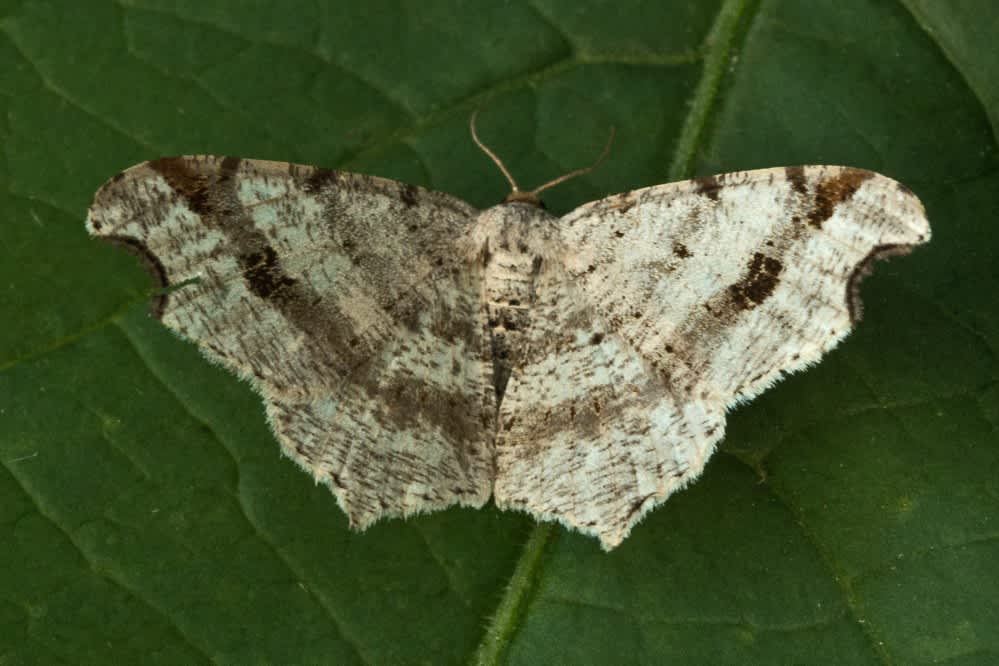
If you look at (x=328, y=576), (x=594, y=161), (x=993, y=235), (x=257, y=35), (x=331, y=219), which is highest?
(x=257, y=35)

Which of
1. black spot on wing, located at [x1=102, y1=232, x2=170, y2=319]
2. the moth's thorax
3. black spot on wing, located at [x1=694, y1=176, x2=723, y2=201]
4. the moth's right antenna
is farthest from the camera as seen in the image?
the moth's right antenna

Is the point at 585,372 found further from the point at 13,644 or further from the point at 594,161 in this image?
the point at 13,644

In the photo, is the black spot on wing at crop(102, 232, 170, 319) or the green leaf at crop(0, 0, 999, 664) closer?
the black spot on wing at crop(102, 232, 170, 319)

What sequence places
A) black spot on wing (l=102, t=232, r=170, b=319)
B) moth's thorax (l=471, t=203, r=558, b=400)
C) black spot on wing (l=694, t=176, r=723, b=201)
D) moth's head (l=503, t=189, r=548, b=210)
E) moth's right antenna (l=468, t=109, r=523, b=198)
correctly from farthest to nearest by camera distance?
1. moth's right antenna (l=468, t=109, r=523, b=198)
2. moth's head (l=503, t=189, r=548, b=210)
3. moth's thorax (l=471, t=203, r=558, b=400)
4. black spot on wing (l=694, t=176, r=723, b=201)
5. black spot on wing (l=102, t=232, r=170, b=319)

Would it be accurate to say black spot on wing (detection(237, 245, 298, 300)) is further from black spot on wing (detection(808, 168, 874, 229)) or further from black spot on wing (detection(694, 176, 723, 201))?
black spot on wing (detection(808, 168, 874, 229))

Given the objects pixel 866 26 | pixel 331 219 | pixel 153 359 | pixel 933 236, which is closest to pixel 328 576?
pixel 153 359

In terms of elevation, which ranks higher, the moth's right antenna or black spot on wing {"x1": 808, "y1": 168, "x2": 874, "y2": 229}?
black spot on wing {"x1": 808, "y1": 168, "x2": 874, "y2": 229}

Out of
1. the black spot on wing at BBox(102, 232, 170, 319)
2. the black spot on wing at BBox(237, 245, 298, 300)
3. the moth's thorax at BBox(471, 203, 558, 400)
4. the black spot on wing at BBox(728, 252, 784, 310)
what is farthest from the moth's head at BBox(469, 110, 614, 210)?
the black spot on wing at BBox(102, 232, 170, 319)
